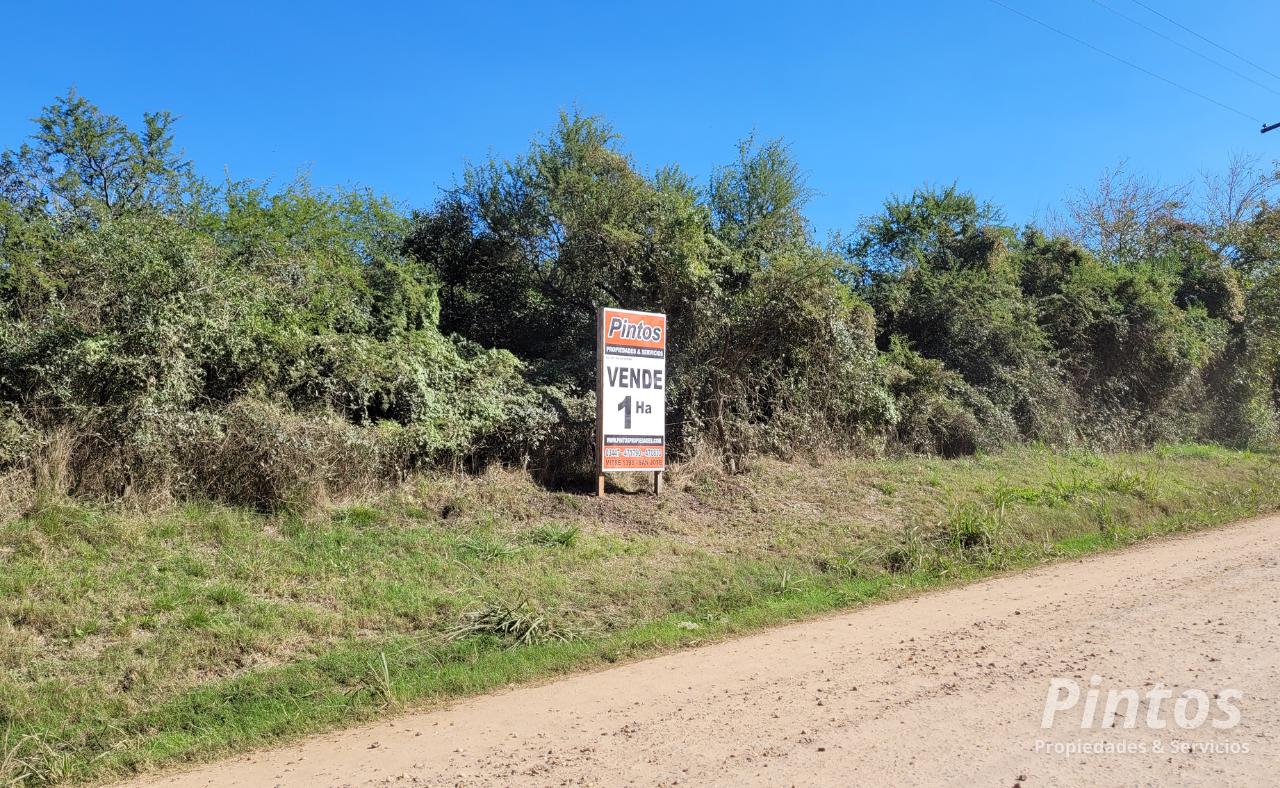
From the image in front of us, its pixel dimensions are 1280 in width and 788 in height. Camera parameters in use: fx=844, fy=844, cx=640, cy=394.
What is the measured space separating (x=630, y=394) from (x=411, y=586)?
5128mm

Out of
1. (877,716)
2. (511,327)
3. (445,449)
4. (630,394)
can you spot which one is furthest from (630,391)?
(877,716)

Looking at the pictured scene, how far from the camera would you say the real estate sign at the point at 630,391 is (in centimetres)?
1246

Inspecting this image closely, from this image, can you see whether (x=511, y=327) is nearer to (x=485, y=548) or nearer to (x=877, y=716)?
(x=485, y=548)

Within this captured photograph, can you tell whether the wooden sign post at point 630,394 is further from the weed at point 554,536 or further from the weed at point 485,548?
the weed at point 485,548

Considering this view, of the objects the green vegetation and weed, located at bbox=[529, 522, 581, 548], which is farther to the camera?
weed, located at bbox=[529, 522, 581, 548]

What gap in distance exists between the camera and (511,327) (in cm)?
1669

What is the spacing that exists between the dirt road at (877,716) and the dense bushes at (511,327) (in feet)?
17.6

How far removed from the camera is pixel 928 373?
18688mm

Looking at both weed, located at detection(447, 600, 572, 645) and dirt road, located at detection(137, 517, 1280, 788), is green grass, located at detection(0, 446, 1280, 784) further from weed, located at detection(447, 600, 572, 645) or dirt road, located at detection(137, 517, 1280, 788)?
dirt road, located at detection(137, 517, 1280, 788)

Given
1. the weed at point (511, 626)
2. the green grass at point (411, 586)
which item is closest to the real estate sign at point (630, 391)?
the green grass at point (411, 586)

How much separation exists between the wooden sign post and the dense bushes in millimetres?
983

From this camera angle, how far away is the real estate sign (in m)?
12.5

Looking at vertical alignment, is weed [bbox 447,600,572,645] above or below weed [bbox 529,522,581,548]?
below

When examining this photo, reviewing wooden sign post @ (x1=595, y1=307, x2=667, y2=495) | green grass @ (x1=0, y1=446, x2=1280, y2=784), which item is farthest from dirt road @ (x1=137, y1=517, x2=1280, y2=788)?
wooden sign post @ (x1=595, y1=307, x2=667, y2=495)
